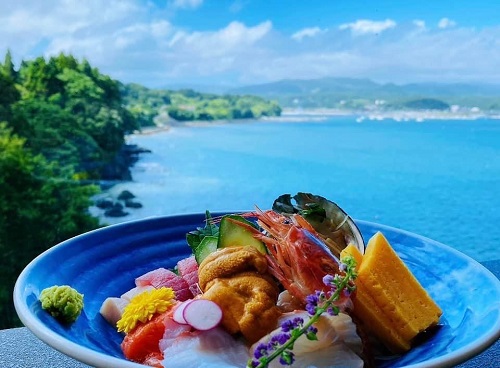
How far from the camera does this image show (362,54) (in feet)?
21.3

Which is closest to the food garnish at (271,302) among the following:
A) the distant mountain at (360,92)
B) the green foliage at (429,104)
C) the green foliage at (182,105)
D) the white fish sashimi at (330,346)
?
the white fish sashimi at (330,346)

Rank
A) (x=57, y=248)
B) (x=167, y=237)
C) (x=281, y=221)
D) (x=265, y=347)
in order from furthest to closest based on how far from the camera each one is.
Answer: (x=167, y=237) < (x=281, y=221) < (x=57, y=248) < (x=265, y=347)

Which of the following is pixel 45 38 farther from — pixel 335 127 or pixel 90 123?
pixel 335 127

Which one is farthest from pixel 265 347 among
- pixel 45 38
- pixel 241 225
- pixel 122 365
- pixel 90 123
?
pixel 45 38

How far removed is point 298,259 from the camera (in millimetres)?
869

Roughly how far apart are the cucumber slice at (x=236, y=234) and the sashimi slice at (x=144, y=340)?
0.16 m

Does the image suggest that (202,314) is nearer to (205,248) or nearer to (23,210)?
(205,248)

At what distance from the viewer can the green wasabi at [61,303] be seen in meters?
0.73

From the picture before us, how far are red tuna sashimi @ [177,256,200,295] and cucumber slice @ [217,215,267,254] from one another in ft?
0.24

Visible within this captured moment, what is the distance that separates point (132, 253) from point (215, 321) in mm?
322

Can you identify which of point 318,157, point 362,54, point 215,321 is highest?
point 362,54

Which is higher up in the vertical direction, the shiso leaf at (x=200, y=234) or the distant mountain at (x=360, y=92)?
the distant mountain at (x=360, y=92)

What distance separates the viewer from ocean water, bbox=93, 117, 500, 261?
18.5ft

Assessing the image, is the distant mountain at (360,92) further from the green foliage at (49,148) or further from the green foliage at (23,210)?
→ the green foliage at (23,210)
